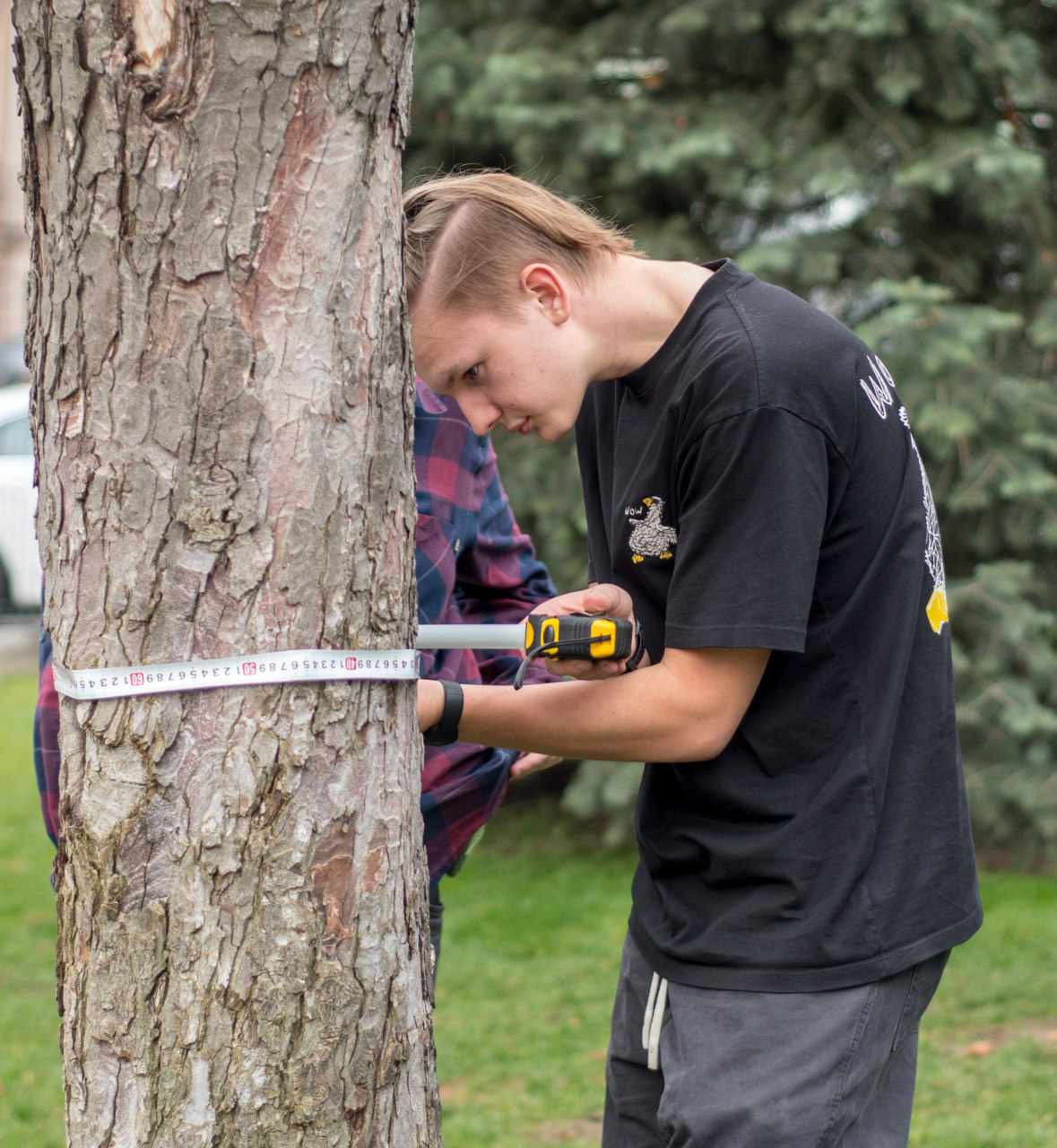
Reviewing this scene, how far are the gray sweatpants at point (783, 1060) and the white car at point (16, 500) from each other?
951 cm

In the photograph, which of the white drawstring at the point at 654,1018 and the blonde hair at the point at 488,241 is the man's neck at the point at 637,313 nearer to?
the blonde hair at the point at 488,241

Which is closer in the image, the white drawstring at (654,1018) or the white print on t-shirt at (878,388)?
the white print on t-shirt at (878,388)

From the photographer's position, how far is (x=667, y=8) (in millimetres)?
5391

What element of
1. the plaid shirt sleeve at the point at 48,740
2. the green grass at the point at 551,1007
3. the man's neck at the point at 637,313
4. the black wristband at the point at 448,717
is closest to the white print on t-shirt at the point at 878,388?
the man's neck at the point at 637,313

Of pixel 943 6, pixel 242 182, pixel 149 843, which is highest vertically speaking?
pixel 943 6

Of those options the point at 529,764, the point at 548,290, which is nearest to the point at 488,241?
the point at 548,290

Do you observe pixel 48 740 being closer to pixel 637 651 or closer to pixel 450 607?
pixel 450 607

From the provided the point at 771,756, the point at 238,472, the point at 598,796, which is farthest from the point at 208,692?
the point at 598,796

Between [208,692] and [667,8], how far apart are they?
14.6 feet

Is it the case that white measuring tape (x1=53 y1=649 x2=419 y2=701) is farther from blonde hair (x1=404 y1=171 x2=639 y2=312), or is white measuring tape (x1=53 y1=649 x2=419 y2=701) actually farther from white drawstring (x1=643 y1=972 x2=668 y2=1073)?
white drawstring (x1=643 y1=972 x2=668 y2=1073)

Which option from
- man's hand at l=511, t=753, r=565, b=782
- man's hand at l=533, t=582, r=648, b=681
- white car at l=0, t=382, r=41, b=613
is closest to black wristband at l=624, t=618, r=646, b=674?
man's hand at l=533, t=582, r=648, b=681

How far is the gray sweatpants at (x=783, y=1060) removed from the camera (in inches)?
73.9

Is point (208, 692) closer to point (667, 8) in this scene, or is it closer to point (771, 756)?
point (771, 756)

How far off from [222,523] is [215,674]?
169 mm
